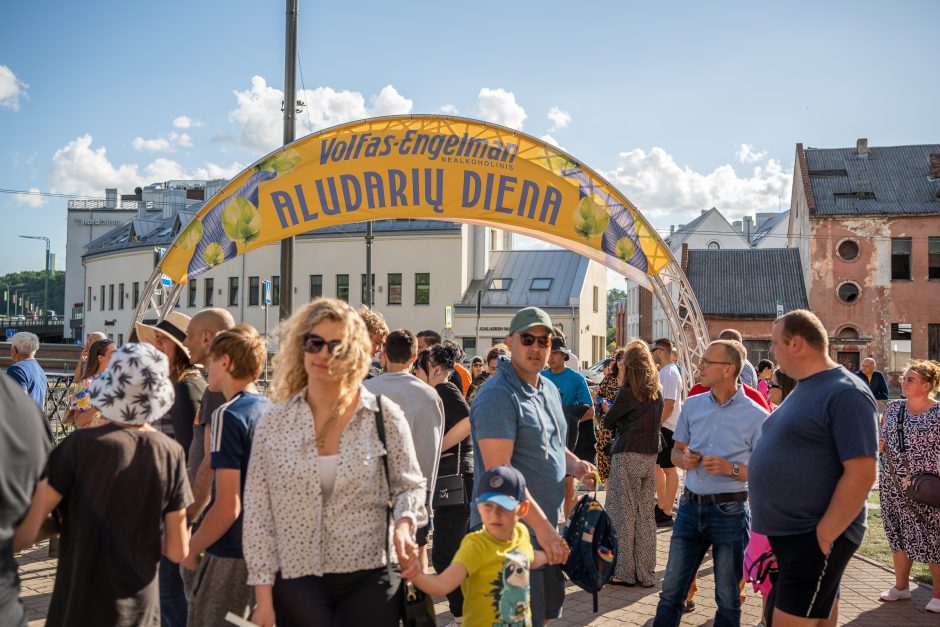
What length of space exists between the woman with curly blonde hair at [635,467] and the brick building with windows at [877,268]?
1360 inches

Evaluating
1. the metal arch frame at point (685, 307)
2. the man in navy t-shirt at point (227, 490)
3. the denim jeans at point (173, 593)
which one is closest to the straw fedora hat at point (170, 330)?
the man in navy t-shirt at point (227, 490)

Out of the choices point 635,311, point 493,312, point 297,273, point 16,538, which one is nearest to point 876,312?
point 493,312

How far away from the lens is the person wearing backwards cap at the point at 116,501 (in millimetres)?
2951

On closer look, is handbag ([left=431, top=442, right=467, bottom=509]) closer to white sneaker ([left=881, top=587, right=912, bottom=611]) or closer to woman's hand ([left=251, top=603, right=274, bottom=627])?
woman's hand ([left=251, top=603, right=274, bottom=627])

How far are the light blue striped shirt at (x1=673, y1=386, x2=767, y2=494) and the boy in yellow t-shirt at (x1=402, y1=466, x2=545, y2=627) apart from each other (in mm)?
1986

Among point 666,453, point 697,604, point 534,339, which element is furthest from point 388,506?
point 666,453

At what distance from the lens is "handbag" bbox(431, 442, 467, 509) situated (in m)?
6.00

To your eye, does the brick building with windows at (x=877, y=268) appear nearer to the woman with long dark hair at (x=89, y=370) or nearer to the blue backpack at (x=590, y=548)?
the woman with long dark hair at (x=89, y=370)

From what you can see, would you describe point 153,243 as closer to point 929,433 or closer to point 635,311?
point 635,311

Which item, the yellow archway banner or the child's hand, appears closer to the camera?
the child's hand

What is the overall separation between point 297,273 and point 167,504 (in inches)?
1747

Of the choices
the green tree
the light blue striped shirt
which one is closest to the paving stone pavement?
the light blue striped shirt

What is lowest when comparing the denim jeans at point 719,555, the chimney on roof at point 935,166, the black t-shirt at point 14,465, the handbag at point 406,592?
→ the denim jeans at point 719,555

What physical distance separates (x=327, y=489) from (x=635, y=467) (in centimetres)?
457
